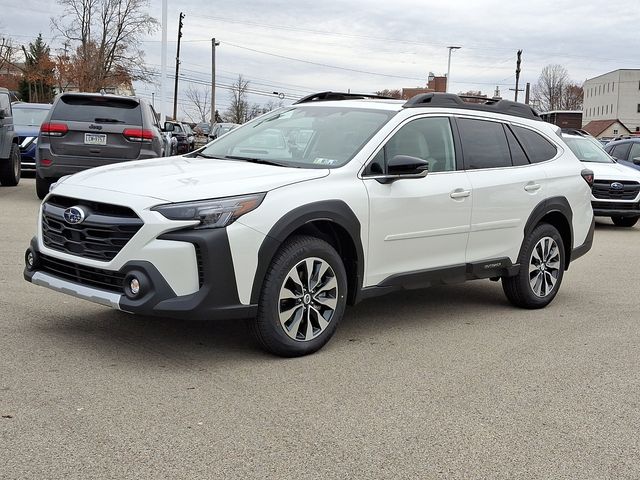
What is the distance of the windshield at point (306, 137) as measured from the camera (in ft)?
18.1

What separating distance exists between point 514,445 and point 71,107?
394 inches

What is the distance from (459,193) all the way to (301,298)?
69.6 inches

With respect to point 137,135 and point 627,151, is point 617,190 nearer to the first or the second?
point 627,151

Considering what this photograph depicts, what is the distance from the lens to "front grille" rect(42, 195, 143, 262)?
461cm

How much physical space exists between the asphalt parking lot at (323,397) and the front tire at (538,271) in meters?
0.28

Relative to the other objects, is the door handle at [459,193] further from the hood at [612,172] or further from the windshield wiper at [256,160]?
the hood at [612,172]

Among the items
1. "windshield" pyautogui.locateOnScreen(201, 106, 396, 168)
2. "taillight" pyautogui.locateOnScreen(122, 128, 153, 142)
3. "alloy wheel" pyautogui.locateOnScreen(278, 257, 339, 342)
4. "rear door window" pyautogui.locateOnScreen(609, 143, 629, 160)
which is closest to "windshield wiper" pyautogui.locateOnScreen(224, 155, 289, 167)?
"windshield" pyautogui.locateOnScreen(201, 106, 396, 168)

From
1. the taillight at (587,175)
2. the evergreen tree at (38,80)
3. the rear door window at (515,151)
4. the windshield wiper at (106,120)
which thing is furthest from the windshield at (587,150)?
the evergreen tree at (38,80)

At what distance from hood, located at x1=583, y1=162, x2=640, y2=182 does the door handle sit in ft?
28.9

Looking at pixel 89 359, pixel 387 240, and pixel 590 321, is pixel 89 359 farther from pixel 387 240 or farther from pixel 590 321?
pixel 590 321

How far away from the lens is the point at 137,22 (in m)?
58.6

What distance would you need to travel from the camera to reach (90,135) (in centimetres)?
1179

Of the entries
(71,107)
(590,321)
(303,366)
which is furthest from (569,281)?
(71,107)

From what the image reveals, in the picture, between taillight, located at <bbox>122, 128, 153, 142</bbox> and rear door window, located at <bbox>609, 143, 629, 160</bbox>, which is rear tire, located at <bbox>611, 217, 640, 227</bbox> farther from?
taillight, located at <bbox>122, 128, 153, 142</bbox>
